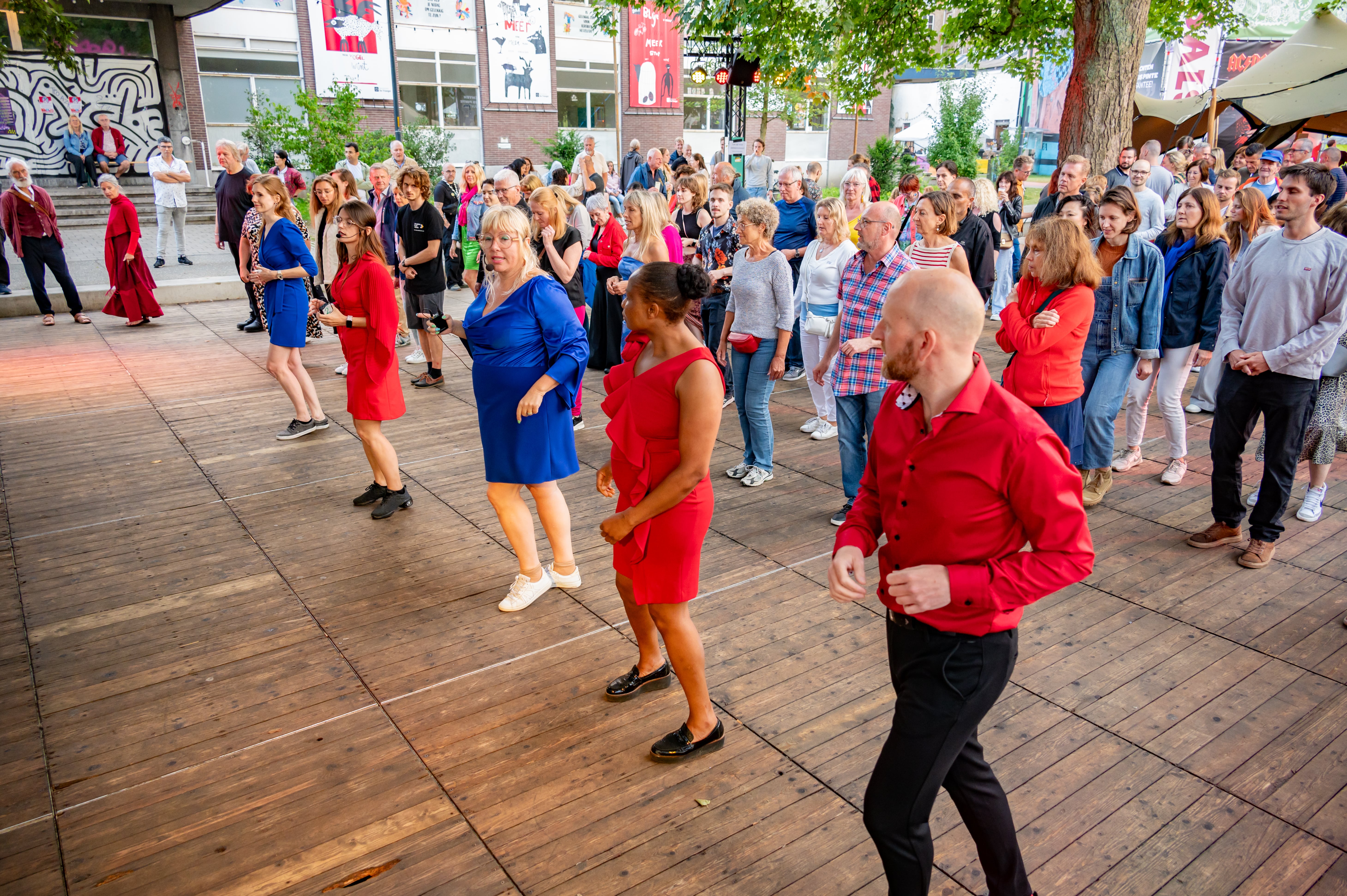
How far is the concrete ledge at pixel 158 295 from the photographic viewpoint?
11.9m

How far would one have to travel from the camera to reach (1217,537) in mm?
5047

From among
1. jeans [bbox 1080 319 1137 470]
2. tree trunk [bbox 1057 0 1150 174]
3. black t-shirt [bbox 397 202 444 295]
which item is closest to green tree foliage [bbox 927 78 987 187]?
tree trunk [bbox 1057 0 1150 174]

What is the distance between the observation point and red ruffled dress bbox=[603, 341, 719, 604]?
2.96 m

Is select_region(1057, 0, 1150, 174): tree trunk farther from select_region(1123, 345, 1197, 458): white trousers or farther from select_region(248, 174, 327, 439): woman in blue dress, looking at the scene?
select_region(248, 174, 327, 439): woman in blue dress

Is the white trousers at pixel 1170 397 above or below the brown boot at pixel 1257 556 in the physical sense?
above

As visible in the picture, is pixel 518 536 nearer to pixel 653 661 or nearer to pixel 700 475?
pixel 653 661

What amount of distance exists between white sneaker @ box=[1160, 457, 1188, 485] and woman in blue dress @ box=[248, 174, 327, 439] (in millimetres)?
6468

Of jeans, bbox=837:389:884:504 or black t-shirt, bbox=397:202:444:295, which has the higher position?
black t-shirt, bbox=397:202:444:295

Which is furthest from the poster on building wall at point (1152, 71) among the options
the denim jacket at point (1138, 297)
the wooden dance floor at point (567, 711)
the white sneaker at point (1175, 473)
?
the wooden dance floor at point (567, 711)

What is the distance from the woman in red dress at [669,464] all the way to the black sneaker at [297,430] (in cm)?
480

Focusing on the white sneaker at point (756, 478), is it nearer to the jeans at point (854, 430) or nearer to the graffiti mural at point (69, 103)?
the jeans at point (854, 430)

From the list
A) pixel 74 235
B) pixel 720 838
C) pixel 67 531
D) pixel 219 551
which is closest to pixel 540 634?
pixel 720 838

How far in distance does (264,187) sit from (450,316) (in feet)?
11.0

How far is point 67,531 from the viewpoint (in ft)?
17.6
